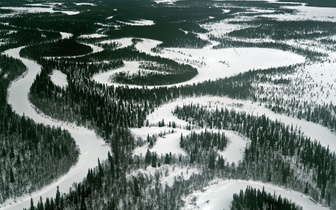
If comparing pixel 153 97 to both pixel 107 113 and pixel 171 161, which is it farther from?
pixel 171 161

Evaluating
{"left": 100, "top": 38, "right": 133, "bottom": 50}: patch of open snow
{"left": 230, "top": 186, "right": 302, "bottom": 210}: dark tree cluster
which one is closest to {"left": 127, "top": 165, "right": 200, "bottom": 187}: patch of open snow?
{"left": 230, "top": 186, "right": 302, "bottom": 210}: dark tree cluster

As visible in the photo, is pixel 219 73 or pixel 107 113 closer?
pixel 107 113

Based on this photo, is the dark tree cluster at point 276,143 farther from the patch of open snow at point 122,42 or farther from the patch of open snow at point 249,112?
the patch of open snow at point 122,42

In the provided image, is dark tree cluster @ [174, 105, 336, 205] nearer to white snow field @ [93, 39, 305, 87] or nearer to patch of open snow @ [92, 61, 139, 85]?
patch of open snow @ [92, 61, 139, 85]

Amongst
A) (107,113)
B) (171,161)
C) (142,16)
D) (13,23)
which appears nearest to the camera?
(171,161)

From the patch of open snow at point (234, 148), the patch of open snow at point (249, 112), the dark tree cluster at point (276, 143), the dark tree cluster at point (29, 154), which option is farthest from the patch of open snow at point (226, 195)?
the dark tree cluster at point (29, 154)

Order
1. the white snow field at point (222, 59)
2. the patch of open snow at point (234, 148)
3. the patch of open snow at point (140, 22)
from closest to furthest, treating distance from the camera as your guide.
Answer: the patch of open snow at point (234, 148), the white snow field at point (222, 59), the patch of open snow at point (140, 22)

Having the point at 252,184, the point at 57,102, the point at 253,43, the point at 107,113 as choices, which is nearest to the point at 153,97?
the point at 107,113
